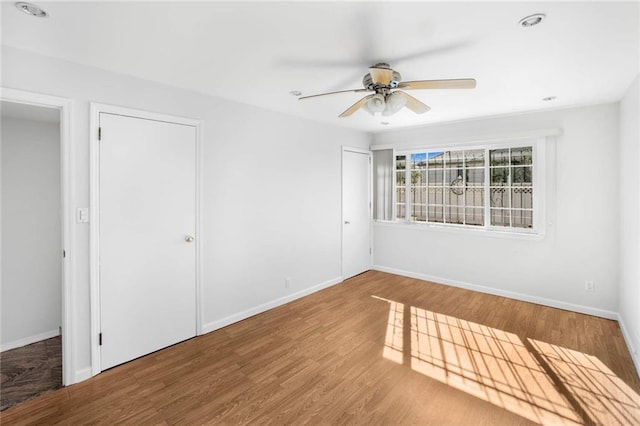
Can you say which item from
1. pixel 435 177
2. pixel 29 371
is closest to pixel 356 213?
pixel 435 177

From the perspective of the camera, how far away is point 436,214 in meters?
4.96

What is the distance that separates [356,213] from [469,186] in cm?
178

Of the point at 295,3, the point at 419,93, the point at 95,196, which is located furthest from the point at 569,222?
the point at 95,196

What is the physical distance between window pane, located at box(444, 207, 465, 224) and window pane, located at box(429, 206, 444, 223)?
8 centimetres

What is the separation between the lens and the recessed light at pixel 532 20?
176 cm

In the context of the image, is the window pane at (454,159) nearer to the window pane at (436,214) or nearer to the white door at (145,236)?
the window pane at (436,214)

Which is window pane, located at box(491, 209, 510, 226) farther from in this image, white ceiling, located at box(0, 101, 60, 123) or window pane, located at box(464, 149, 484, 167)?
white ceiling, located at box(0, 101, 60, 123)

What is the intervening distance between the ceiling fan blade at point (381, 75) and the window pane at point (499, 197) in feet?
9.55

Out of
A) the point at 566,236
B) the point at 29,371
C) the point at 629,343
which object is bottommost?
the point at 29,371

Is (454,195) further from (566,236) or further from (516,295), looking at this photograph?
(516,295)

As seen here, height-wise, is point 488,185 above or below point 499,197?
above

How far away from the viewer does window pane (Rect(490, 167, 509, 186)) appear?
428 centimetres

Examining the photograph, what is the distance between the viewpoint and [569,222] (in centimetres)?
374

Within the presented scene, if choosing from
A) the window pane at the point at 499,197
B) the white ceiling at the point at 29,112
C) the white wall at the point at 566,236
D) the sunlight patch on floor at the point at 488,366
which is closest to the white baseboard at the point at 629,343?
the white wall at the point at 566,236
